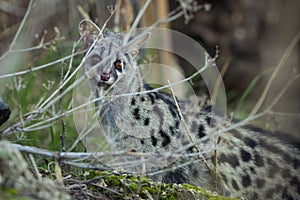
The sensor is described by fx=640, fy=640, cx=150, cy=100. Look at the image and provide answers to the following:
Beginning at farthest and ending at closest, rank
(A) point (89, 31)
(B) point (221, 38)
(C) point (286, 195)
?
(B) point (221, 38) < (C) point (286, 195) < (A) point (89, 31)

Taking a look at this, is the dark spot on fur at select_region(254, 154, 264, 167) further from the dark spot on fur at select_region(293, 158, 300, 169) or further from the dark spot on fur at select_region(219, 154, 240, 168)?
the dark spot on fur at select_region(293, 158, 300, 169)

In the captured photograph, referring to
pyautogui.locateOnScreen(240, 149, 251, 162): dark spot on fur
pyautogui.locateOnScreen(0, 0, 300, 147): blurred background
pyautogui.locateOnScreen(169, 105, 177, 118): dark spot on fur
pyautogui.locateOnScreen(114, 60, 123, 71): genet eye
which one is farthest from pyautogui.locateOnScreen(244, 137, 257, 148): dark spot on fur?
pyautogui.locateOnScreen(0, 0, 300, 147): blurred background

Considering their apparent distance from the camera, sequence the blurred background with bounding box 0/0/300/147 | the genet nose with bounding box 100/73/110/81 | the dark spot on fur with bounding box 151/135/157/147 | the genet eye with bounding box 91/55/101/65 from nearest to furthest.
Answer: the genet nose with bounding box 100/73/110/81
the genet eye with bounding box 91/55/101/65
the dark spot on fur with bounding box 151/135/157/147
the blurred background with bounding box 0/0/300/147

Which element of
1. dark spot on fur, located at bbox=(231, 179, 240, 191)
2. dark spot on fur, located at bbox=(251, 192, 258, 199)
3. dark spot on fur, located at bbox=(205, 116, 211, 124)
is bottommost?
dark spot on fur, located at bbox=(251, 192, 258, 199)

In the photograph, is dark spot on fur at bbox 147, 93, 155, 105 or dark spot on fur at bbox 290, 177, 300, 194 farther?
dark spot on fur at bbox 147, 93, 155, 105

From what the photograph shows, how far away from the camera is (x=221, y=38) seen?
10305mm

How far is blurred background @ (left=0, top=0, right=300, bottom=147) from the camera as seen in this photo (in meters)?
6.26

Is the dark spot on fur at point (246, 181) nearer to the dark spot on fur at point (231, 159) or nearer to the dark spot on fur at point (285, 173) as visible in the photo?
the dark spot on fur at point (231, 159)

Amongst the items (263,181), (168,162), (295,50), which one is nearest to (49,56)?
(168,162)

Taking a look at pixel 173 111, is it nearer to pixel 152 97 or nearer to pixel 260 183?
pixel 152 97

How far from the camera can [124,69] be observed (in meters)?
4.71

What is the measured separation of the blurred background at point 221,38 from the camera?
6.26 metres

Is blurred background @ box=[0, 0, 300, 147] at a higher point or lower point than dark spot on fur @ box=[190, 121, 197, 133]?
higher

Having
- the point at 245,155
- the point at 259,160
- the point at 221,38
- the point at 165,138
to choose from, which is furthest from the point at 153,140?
the point at 221,38
